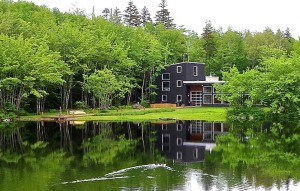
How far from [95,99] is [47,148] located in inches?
1309

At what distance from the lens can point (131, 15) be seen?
91188 millimetres

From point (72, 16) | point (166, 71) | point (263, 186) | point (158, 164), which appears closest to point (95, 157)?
point (158, 164)

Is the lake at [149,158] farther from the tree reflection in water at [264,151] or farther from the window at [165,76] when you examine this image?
the window at [165,76]

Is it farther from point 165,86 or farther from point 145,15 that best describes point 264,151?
point 145,15

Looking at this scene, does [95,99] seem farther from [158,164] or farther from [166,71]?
[158,164]

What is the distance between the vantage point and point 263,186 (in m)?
16.9

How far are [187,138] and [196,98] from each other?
35023 millimetres

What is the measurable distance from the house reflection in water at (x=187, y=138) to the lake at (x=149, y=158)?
2.1 inches

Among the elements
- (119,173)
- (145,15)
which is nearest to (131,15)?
(145,15)

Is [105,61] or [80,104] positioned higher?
[105,61]

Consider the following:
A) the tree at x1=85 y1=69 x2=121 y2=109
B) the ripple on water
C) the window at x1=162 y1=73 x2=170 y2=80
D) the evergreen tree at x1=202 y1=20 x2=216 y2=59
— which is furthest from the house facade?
the ripple on water

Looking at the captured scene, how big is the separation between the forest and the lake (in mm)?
9099

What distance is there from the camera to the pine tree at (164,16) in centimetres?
9238

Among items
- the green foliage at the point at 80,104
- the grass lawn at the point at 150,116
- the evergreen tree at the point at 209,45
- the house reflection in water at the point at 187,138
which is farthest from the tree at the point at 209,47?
the house reflection in water at the point at 187,138
